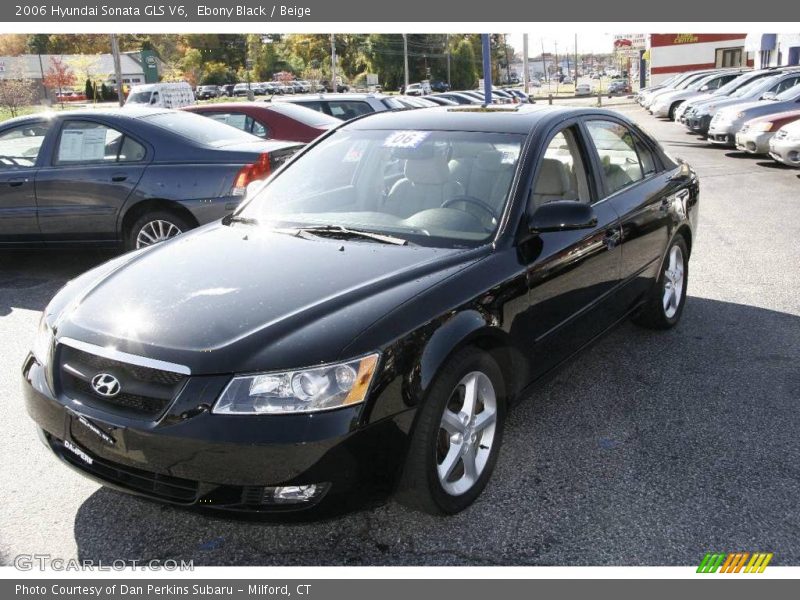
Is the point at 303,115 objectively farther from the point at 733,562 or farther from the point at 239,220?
the point at 733,562

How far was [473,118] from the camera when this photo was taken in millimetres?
4105

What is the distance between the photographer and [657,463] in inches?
139

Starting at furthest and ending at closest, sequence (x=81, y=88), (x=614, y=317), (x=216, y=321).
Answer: (x=81, y=88) → (x=614, y=317) → (x=216, y=321)

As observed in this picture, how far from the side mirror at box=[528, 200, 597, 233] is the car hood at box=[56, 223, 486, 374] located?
1.20 ft

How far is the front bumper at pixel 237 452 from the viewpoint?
2508 mm

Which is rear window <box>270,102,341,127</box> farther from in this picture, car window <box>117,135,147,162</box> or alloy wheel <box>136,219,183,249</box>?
alloy wheel <box>136,219,183,249</box>

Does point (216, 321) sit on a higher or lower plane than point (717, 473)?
higher

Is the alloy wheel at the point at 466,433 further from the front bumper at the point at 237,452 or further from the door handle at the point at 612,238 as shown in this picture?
the door handle at the point at 612,238

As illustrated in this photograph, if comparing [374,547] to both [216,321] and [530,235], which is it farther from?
[530,235]

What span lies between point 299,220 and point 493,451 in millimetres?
1492

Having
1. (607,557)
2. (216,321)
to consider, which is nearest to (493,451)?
(607,557)

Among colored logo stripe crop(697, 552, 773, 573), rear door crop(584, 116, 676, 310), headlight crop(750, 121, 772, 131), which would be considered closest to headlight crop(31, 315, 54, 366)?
colored logo stripe crop(697, 552, 773, 573)

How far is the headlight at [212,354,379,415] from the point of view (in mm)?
2537

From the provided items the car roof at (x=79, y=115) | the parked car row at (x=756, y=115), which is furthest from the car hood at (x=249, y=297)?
the parked car row at (x=756, y=115)
